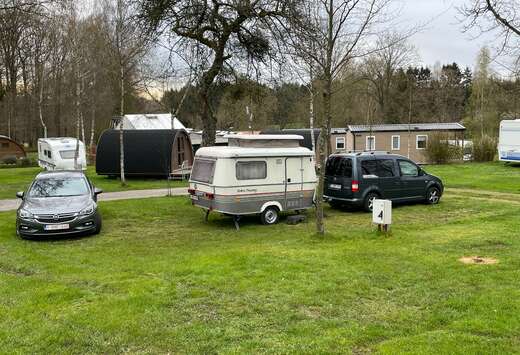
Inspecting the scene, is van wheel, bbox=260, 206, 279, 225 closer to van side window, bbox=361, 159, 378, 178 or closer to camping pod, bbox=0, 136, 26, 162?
van side window, bbox=361, 159, 378, 178

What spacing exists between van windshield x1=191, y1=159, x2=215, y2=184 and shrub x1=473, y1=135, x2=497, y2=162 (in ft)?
92.3

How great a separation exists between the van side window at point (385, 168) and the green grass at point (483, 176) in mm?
7535

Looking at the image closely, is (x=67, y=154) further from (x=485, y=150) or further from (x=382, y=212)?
(x=485, y=150)

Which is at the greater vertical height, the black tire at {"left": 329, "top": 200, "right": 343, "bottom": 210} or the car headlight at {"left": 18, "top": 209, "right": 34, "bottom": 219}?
the car headlight at {"left": 18, "top": 209, "right": 34, "bottom": 219}

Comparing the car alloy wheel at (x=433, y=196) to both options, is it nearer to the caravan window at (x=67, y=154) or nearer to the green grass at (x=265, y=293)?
the green grass at (x=265, y=293)

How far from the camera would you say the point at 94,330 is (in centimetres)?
Answer: 537

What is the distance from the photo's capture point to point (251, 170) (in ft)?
42.8

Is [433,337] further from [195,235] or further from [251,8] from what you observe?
[251,8]

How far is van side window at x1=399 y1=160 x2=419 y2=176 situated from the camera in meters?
15.8

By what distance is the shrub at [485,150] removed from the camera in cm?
3553

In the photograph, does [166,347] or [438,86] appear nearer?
[166,347]

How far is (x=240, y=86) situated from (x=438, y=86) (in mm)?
49957

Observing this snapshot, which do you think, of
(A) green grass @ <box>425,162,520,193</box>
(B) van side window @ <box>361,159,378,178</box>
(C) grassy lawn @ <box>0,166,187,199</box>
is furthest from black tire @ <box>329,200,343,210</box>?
(C) grassy lawn @ <box>0,166,187,199</box>

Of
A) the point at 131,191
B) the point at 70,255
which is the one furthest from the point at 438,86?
the point at 70,255
